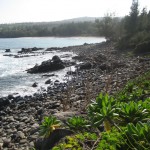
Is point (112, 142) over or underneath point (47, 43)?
over

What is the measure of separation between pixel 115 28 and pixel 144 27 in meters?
18.4

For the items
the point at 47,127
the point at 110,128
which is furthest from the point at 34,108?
the point at 110,128

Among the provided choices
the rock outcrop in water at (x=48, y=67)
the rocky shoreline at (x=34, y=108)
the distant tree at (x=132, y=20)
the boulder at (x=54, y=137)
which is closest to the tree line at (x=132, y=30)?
the distant tree at (x=132, y=20)

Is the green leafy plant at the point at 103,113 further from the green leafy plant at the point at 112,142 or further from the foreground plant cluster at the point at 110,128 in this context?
the green leafy plant at the point at 112,142

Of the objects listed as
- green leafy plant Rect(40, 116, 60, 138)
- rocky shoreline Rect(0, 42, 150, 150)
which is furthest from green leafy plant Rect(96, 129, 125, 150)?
rocky shoreline Rect(0, 42, 150, 150)

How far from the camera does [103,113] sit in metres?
5.68

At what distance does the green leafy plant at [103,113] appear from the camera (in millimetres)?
5660

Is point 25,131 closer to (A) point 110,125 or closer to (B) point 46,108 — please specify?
(B) point 46,108

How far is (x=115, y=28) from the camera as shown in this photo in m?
72.8

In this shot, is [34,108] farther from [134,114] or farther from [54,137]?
[134,114]

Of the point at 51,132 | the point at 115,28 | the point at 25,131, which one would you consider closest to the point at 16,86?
the point at 25,131

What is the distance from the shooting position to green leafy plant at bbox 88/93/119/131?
5660 millimetres

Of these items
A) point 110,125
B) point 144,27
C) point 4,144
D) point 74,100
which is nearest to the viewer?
point 110,125

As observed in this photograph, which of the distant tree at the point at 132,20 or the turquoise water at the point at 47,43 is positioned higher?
the distant tree at the point at 132,20
